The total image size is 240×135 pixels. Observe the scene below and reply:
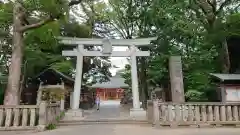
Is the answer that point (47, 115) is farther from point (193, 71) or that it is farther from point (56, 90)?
point (193, 71)

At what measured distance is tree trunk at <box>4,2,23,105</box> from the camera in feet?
37.2

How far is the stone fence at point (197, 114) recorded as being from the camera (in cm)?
1141

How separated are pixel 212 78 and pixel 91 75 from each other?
1601 cm

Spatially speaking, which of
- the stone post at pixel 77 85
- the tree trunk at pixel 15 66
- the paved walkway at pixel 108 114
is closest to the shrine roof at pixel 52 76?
the stone post at pixel 77 85

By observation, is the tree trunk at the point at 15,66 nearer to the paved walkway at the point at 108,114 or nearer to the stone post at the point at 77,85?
the paved walkway at the point at 108,114

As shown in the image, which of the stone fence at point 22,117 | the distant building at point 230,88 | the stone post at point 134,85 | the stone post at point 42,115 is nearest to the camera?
the stone fence at point 22,117

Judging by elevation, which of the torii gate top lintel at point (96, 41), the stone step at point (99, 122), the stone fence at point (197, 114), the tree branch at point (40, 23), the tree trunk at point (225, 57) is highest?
the torii gate top lintel at point (96, 41)

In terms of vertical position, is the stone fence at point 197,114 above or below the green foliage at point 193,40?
below

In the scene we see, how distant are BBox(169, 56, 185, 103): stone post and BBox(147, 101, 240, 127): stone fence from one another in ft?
9.78

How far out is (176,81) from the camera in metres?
15.1

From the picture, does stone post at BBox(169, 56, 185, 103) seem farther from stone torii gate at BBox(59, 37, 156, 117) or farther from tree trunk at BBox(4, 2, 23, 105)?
tree trunk at BBox(4, 2, 23, 105)

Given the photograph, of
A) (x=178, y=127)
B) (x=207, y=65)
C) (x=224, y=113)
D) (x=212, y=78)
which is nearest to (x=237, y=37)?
(x=207, y=65)

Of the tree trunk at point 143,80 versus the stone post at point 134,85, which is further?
the tree trunk at point 143,80

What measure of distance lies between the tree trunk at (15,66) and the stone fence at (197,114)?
6.20 m
